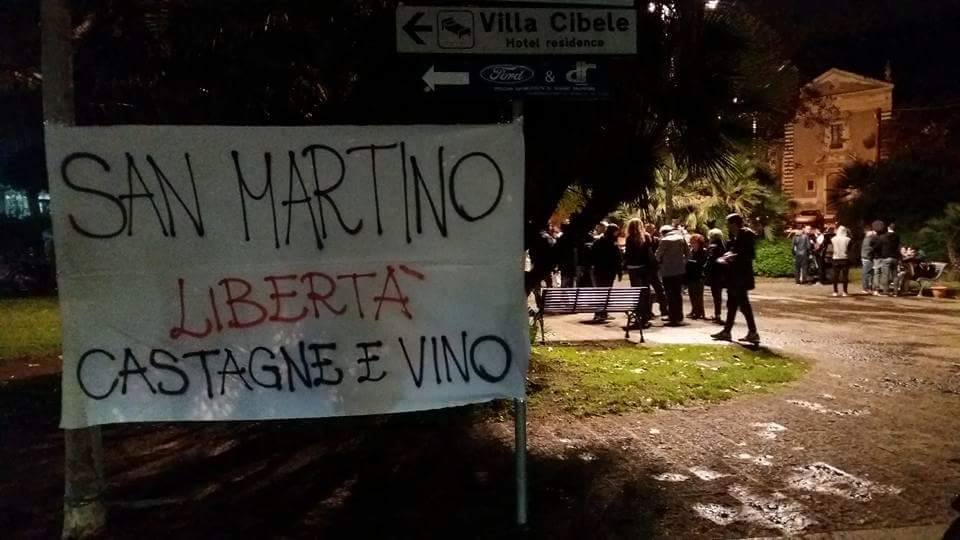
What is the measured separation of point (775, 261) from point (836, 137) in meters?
27.4

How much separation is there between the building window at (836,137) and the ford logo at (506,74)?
47028mm

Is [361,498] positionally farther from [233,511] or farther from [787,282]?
[787,282]

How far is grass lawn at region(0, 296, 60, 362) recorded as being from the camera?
10.6 meters

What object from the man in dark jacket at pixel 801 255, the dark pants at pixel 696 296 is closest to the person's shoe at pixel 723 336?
the dark pants at pixel 696 296

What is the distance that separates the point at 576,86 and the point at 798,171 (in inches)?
1920

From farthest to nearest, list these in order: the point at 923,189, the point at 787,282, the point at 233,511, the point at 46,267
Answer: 1. the point at 923,189
2. the point at 787,282
3. the point at 46,267
4. the point at 233,511

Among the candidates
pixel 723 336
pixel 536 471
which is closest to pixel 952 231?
pixel 723 336

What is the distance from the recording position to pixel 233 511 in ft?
16.0

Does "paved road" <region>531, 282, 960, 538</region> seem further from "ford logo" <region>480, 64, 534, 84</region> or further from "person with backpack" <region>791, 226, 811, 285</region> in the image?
"person with backpack" <region>791, 226, 811, 285</region>

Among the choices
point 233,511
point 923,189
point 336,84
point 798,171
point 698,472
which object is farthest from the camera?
point 798,171

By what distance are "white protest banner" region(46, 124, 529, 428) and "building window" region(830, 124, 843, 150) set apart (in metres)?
47.3

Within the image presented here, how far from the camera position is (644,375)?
842 cm

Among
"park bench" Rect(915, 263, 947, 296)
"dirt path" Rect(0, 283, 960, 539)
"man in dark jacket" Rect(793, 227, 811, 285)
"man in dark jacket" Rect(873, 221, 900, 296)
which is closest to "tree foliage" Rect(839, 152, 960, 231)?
"man in dark jacket" Rect(793, 227, 811, 285)

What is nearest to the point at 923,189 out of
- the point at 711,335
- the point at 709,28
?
the point at 711,335
